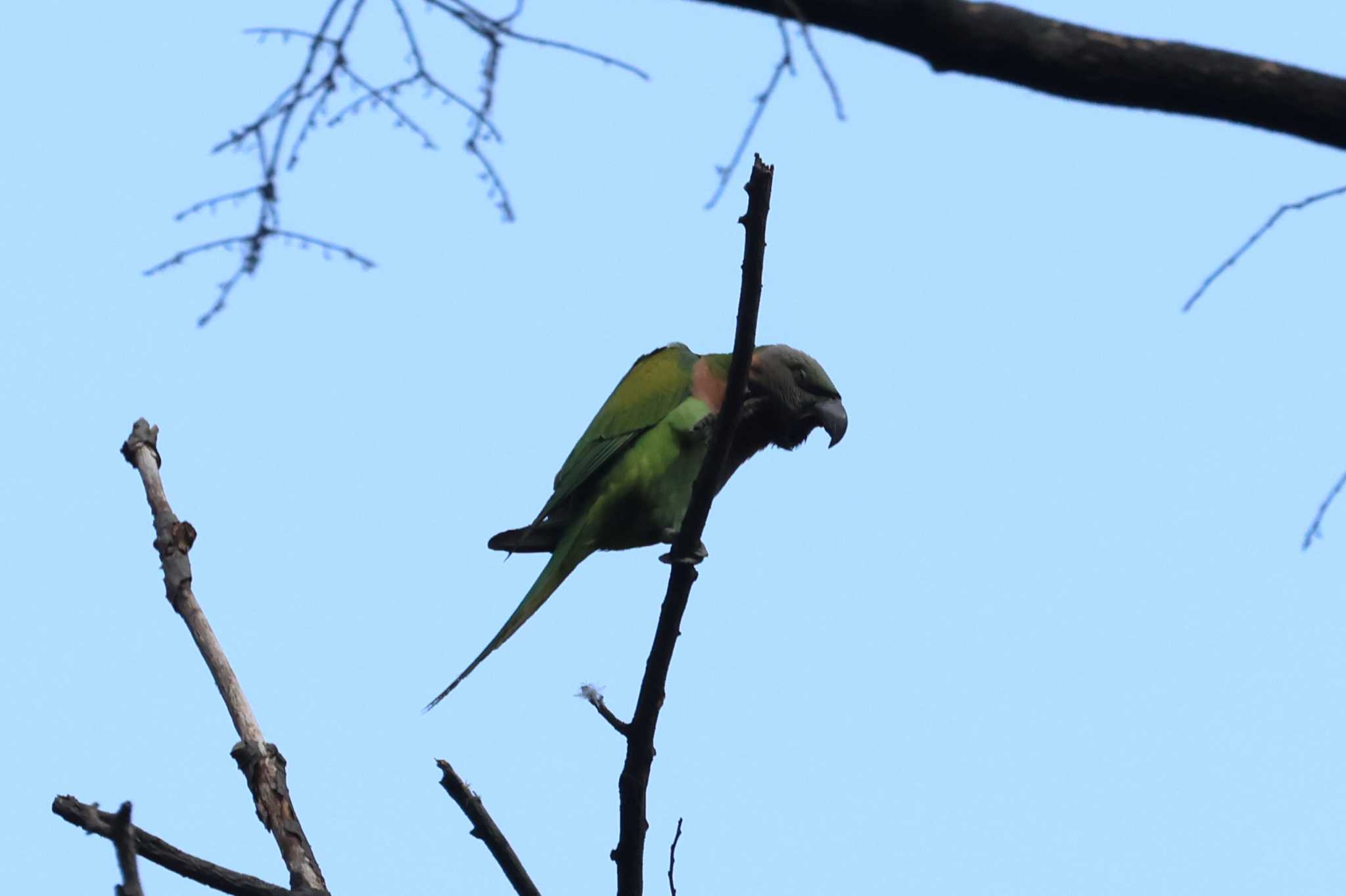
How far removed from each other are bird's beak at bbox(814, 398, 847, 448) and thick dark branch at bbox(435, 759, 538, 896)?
2.76 meters

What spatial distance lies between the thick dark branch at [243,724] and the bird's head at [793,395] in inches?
109

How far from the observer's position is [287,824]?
3.48m

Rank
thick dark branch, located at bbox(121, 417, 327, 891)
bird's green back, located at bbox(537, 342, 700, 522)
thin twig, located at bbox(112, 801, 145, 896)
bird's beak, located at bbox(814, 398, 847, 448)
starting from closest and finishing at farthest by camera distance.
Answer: thin twig, located at bbox(112, 801, 145, 896)
thick dark branch, located at bbox(121, 417, 327, 891)
bird's green back, located at bbox(537, 342, 700, 522)
bird's beak, located at bbox(814, 398, 847, 448)

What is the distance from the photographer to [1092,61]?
219 centimetres

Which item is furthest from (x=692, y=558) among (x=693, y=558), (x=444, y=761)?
(x=444, y=761)

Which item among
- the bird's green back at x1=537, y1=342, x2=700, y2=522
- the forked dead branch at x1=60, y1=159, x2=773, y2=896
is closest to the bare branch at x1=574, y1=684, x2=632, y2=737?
the forked dead branch at x1=60, y1=159, x2=773, y2=896

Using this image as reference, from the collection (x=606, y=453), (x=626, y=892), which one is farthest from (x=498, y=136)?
(x=606, y=453)

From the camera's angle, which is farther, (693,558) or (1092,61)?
(693,558)

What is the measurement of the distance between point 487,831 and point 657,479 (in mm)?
1989

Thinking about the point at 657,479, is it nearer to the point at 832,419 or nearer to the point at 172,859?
the point at 832,419

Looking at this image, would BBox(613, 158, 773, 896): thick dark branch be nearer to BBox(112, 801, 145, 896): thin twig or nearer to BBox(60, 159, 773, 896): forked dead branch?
BBox(60, 159, 773, 896): forked dead branch

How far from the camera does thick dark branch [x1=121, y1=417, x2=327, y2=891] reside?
343 cm

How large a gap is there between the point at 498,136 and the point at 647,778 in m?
1.93

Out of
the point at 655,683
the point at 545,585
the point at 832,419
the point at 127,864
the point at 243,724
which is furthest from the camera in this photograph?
the point at 832,419
